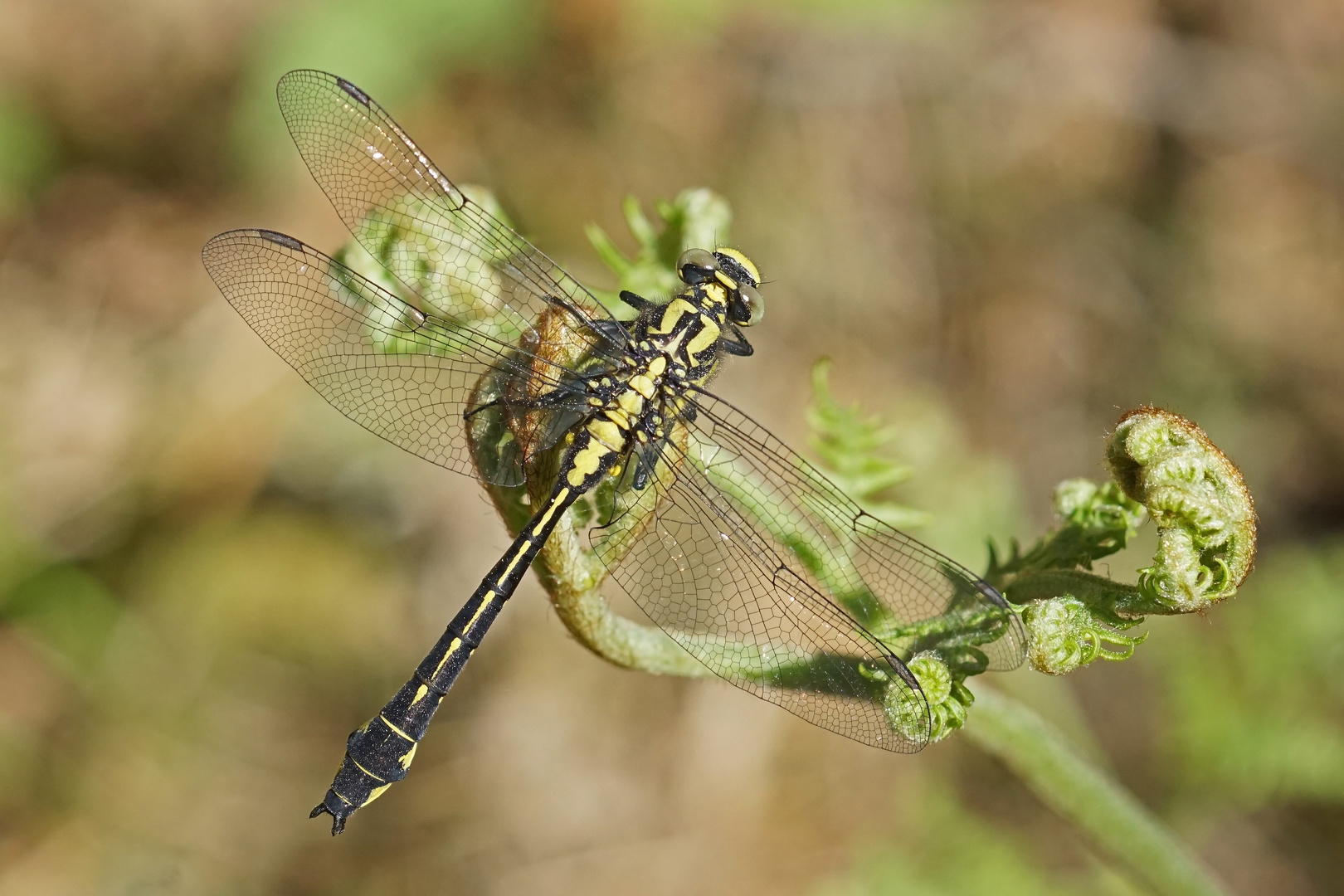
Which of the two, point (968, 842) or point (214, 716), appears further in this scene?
point (214, 716)

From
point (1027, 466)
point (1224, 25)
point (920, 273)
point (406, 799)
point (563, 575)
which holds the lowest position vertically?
point (406, 799)

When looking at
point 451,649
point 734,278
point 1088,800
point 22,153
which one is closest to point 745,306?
point 734,278

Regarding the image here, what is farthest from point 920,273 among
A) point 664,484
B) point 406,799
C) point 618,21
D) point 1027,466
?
point 406,799

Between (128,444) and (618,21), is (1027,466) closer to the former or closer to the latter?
(618,21)

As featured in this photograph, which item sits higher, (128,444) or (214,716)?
(128,444)

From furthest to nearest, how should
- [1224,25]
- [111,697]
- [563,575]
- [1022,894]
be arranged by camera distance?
[1224,25] < [111,697] < [1022,894] < [563,575]

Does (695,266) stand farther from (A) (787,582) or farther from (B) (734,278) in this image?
(A) (787,582)
